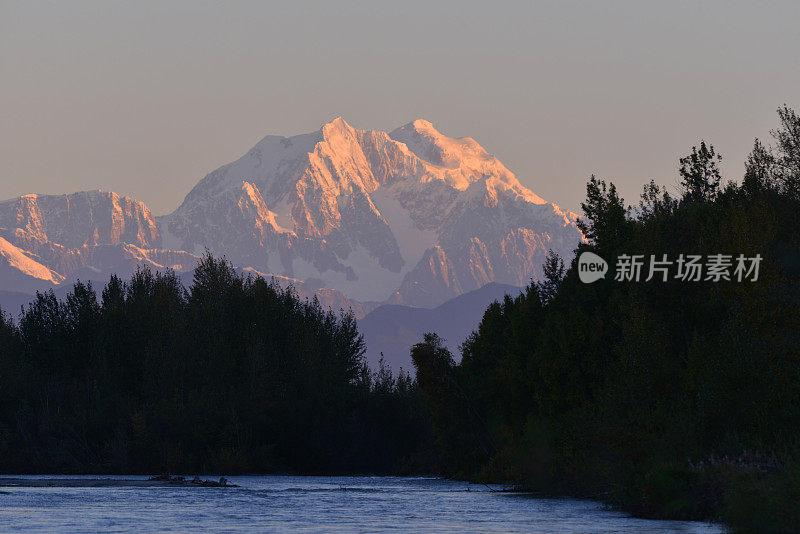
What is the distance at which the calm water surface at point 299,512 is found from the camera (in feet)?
162

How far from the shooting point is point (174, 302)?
130375 mm

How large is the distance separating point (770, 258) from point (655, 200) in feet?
127

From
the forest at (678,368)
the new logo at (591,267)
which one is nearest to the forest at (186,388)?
the forest at (678,368)

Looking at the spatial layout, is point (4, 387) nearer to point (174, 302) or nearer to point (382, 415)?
point (174, 302)

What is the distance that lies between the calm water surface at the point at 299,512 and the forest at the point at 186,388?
1444 inches

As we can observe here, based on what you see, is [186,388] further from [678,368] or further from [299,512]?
[678,368]

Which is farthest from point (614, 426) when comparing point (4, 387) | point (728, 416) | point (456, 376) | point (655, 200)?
point (4, 387)

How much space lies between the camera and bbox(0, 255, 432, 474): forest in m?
120

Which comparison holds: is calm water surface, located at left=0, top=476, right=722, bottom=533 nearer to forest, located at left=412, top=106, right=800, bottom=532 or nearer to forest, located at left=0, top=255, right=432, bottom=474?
forest, located at left=412, top=106, right=800, bottom=532

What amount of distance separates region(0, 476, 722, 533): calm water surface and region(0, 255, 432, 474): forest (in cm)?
3668

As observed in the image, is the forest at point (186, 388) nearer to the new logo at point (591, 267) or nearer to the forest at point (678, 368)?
the forest at point (678, 368)

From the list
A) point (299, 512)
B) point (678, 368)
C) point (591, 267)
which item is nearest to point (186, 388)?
point (591, 267)

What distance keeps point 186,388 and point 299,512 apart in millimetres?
65288

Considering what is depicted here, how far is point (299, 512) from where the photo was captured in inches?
2377
